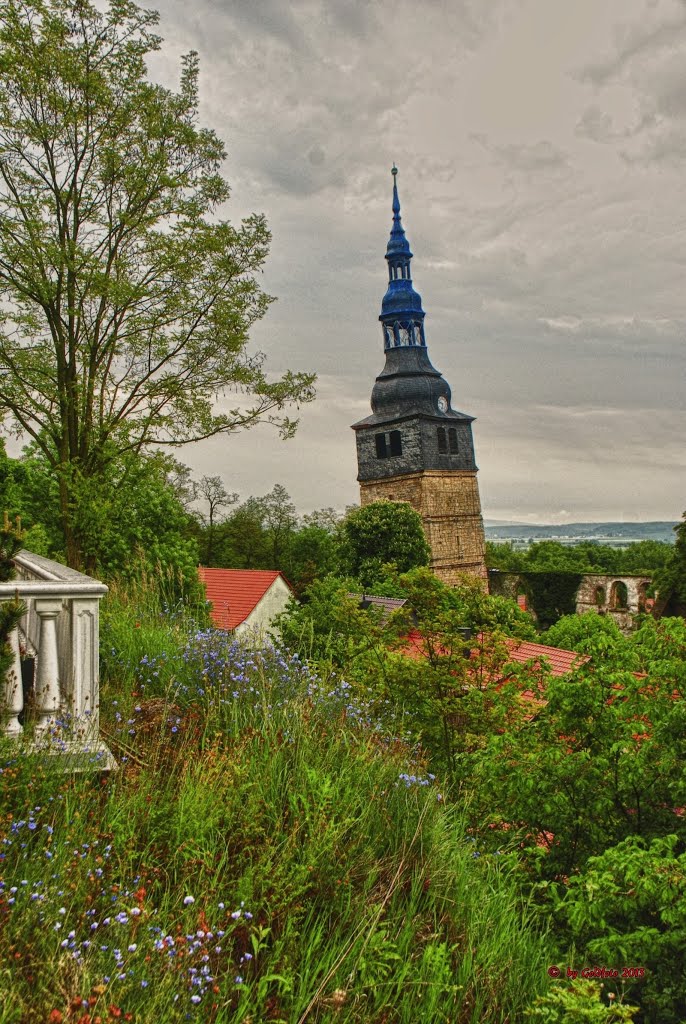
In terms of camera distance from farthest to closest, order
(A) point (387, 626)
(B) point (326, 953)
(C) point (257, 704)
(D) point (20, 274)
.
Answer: (D) point (20, 274) < (A) point (387, 626) < (C) point (257, 704) < (B) point (326, 953)

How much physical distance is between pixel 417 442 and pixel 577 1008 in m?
51.5

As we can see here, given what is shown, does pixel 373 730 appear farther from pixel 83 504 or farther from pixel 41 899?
pixel 83 504

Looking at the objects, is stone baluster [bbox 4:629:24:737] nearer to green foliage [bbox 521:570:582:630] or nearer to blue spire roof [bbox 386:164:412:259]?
green foliage [bbox 521:570:582:630]

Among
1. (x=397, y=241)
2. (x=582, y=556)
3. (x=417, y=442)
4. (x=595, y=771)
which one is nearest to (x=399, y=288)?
(x=397, y=241)

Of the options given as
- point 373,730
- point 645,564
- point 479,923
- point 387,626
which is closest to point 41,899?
point 479,923

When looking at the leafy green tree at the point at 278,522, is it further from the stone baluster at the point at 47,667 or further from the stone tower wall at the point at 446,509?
the stone baluster at the point at 47,667

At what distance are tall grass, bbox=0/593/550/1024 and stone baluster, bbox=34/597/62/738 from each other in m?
0.41

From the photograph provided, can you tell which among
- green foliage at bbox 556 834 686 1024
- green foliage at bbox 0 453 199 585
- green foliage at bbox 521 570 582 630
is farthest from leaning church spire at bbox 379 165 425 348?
green foliage at bbox 556 834 686 1024

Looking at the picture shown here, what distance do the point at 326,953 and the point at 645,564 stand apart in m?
92.4

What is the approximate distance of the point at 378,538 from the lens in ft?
141

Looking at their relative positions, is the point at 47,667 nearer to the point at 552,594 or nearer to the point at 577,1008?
the point at 577,1008

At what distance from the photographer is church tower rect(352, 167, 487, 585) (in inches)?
2112

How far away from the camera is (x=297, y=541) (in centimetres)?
4366

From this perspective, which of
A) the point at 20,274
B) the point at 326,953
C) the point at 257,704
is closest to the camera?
the point at 326,953
